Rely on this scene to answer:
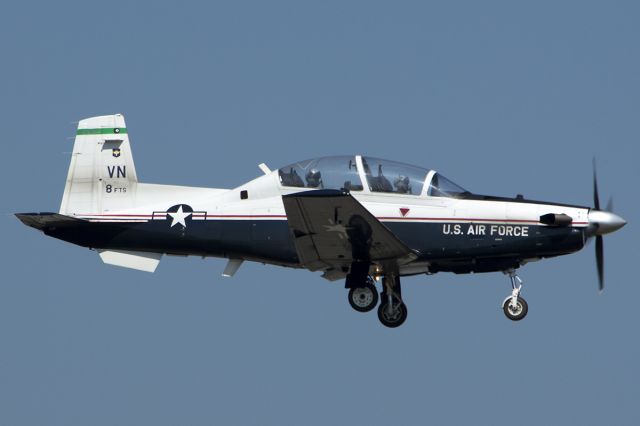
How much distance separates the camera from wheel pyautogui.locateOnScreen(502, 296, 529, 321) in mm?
23703

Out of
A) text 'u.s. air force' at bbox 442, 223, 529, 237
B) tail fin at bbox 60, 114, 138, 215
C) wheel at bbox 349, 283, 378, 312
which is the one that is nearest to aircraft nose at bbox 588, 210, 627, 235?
text 'u.s. air force' at bbox 442, 223, 529, 237

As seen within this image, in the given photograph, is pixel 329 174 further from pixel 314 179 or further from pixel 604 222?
pixel 604 222

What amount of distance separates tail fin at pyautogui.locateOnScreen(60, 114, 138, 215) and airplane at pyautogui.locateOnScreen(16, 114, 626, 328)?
4 centimetres

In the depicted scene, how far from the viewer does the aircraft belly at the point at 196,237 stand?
24.1 m

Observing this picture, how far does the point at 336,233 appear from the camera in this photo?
22781mm

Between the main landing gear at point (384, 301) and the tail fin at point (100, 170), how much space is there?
4.66 metres

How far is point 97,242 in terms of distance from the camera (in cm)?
2494

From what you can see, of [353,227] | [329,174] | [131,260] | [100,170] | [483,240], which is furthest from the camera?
[100,170]

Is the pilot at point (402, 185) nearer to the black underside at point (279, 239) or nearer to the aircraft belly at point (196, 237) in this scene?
the black underside at point (279, 239)

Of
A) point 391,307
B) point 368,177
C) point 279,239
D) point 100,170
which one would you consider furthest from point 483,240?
point 100,170

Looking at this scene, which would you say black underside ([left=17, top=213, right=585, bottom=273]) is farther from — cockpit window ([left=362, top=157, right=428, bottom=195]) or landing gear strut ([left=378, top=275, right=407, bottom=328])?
landing gear strut ([left=378, top=275, right=407, bottom=328])

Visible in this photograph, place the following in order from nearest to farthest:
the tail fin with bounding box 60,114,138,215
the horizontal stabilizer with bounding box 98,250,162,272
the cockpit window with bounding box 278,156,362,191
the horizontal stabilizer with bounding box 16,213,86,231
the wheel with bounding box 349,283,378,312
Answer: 1. the cockpit window with bounding box 278,156,362,191
2. the wheel with bounding box 349,283,378,312
3. the horizontal stabilizer with bounding box 16,213,86,231
4. the horizontal stabilizer with bounding box 98,250,162,272
5. the tail fin with bounding box 60,114,138,215

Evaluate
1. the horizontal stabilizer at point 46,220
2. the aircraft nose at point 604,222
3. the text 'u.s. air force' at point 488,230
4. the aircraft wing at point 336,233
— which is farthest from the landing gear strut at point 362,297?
the horizontal stabilizer at point 46,220

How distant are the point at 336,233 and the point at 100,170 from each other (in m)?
5.39
